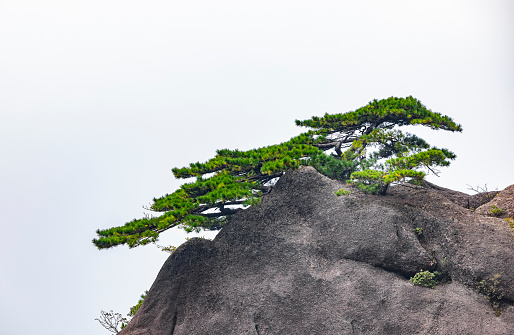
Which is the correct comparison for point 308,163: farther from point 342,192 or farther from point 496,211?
point 496,211

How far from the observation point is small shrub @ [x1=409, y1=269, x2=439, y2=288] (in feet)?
38.0

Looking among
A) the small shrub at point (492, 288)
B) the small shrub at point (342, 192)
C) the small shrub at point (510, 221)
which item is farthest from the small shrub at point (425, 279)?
the small shrub at point (342, 192)

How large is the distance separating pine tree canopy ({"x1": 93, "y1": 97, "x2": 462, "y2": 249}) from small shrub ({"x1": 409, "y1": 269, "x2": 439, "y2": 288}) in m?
2.67

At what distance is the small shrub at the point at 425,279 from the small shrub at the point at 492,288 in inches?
41.6

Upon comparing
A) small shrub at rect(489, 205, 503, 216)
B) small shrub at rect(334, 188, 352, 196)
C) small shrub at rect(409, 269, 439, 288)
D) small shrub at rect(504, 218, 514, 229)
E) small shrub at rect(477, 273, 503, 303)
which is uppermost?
small shrub at rect(334, 188, 352, 196)

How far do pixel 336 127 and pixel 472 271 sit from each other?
6925 mm

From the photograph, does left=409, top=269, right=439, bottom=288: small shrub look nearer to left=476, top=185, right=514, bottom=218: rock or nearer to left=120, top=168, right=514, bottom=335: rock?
left=120, top=168, right=514, bottom=335: rock

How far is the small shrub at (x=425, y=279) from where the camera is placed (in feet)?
38.0

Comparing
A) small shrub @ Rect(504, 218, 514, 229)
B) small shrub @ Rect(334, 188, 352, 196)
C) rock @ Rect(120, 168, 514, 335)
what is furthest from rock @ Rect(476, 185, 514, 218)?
small shrub @ Rect(334, 188, 352, 196)

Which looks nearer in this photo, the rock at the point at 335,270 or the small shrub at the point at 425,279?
the rock at the point at 335,270

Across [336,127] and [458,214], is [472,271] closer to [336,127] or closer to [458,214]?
[458,214]

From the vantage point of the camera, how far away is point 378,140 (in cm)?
1566

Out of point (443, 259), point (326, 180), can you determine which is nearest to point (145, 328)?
point (326, 180)

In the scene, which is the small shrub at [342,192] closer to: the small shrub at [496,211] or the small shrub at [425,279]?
the small shrub at [425,279]
